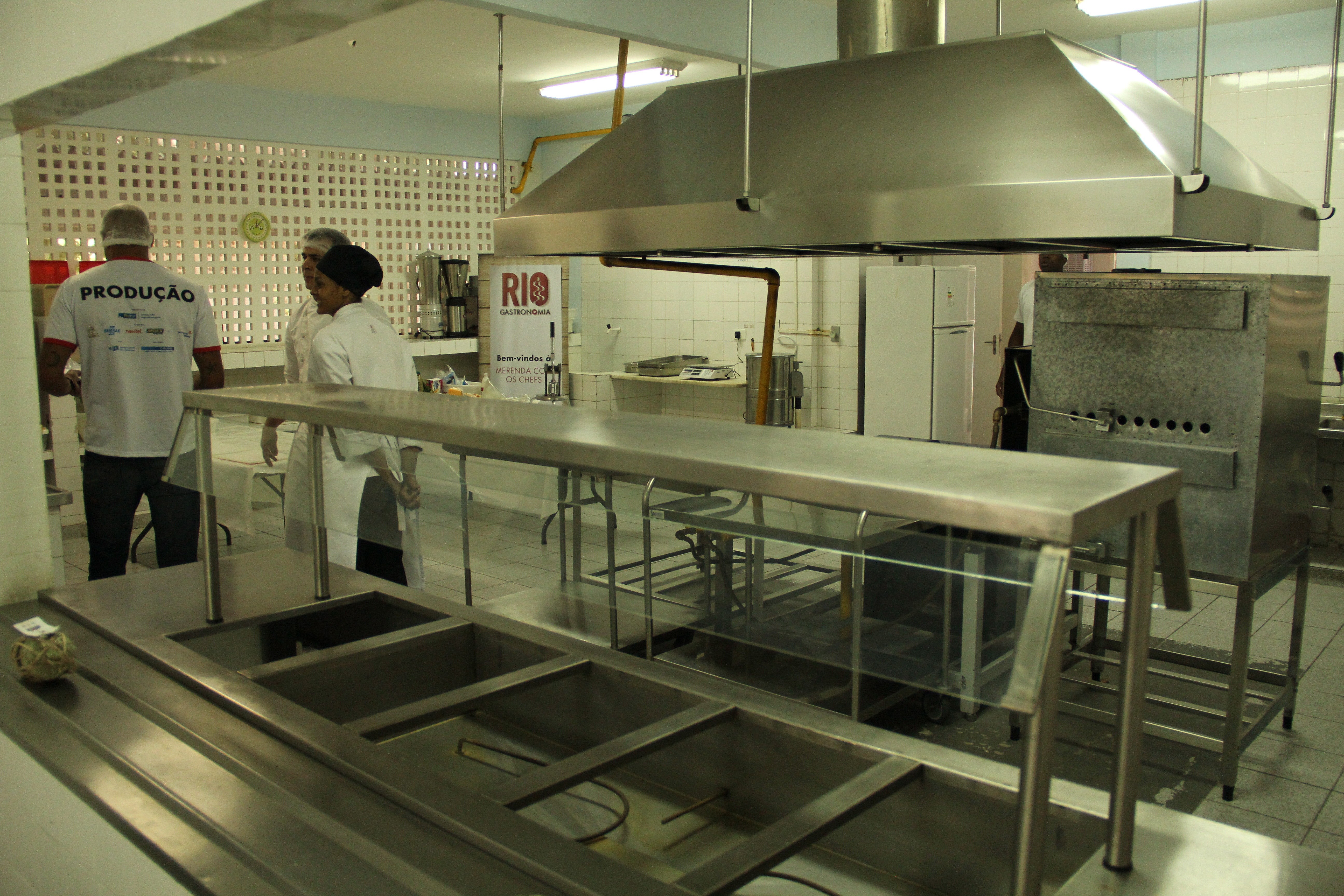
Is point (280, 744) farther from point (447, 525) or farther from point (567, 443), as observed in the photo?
point (567, 443)

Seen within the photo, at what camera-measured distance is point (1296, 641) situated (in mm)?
3332

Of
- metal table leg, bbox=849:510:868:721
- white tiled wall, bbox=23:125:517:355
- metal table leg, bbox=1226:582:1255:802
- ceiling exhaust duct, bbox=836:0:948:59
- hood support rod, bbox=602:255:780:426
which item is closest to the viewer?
metal table leg, bbox=849:510:868:721

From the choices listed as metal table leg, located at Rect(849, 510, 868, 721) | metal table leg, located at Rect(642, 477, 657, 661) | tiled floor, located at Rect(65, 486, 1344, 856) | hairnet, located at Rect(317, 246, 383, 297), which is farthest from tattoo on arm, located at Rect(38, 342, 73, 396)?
metal table leg, located at Rect(849, 510, 868, 721)

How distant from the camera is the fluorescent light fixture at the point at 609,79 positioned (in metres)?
6.48

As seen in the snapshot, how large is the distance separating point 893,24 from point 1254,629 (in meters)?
3.49

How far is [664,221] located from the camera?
212cm

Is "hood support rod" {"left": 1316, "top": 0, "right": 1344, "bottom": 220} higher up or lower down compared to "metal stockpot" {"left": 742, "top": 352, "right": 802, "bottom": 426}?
higher up

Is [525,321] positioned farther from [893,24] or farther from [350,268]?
[893,24]

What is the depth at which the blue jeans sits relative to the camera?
3539 mm

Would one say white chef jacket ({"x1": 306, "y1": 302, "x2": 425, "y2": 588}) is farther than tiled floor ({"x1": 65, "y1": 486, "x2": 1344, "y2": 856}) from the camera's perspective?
Yes

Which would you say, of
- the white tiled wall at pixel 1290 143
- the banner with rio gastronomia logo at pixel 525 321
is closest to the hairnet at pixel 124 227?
the banner with rio gastronomia logo at pixel 525 321

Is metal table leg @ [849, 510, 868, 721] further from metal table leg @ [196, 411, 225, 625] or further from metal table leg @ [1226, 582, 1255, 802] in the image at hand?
metal table leg @ [1226, 582, 1255, 802]

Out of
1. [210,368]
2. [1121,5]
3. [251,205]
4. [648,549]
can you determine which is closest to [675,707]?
[648,549]

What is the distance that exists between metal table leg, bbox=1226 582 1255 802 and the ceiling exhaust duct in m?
1.79
